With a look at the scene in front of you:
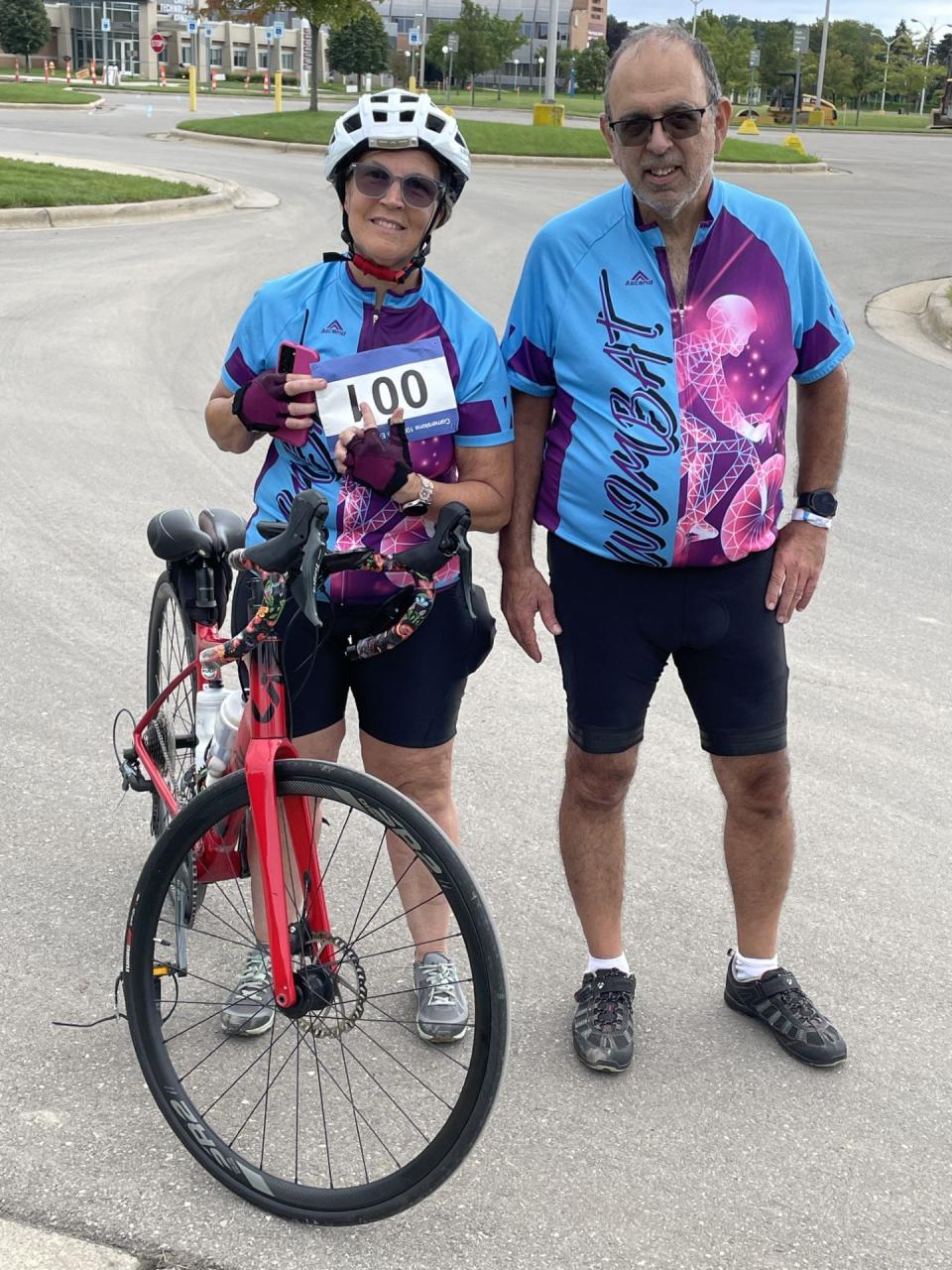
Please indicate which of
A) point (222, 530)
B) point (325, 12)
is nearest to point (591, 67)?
point (325, 12)

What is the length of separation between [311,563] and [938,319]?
12030 mm

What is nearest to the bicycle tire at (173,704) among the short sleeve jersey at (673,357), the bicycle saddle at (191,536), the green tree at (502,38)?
the bicycle saddle at (191,536)

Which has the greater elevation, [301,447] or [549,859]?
[301,447]

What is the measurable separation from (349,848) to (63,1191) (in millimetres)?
1495

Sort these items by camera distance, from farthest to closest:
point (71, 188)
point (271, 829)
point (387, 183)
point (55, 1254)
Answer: point (71, 188) < point (387, 183) < point (271, 829) < point (55, 1254)

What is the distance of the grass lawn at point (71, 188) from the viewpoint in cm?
1725

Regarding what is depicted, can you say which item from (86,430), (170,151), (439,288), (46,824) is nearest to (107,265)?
(86,430)

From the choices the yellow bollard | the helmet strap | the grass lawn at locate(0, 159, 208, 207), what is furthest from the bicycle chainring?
the yellow bollard

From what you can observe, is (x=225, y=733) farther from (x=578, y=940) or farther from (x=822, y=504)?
(x=822, y=504)

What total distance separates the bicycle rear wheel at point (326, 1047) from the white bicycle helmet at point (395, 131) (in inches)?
49.8

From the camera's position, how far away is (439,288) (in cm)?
306

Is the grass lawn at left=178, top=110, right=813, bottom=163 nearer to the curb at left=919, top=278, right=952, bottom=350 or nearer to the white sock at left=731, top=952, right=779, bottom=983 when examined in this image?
the curb at left=919, top=278, right=952, bottom=350

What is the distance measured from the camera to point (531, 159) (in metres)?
29.1

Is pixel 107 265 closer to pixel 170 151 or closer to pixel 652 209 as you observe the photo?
pixel 652 209
